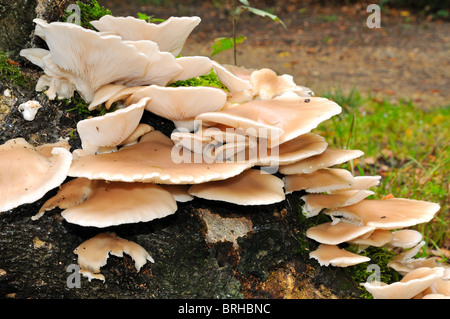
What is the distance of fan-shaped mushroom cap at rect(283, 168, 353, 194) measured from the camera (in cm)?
259

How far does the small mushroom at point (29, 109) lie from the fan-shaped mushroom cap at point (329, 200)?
1.67m

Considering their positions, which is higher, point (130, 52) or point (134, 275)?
point (130, 52)

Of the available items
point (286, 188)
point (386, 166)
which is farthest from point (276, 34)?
point (286, 188)

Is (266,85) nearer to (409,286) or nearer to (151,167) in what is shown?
(151,167)

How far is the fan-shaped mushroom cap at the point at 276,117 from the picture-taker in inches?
83.2

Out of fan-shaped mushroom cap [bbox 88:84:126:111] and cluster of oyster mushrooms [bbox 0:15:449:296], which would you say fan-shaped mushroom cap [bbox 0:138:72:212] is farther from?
fan-shaped mushroom cap [bbox 88:84:126:111]

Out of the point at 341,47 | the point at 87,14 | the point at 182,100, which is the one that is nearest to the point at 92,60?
the point at 182,100

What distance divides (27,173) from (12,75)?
30.6 inches

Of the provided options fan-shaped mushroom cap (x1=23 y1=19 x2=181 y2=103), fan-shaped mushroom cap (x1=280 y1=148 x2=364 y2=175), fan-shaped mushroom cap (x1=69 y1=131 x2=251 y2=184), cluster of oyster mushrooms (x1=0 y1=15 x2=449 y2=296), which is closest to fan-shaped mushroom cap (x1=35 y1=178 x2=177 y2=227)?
cluster of oyster mushrooms (x1=0 y1=15 x2=449 y2=296)

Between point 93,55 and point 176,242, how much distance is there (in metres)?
1.07

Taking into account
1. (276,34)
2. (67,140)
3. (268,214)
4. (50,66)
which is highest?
(50,66)

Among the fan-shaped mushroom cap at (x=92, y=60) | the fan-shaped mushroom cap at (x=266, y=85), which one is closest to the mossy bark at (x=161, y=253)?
the fan-shaped mushroom cap at (x=92, y=60)

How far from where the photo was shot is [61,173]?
1.97 meters

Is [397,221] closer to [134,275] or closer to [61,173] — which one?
[134,275]
